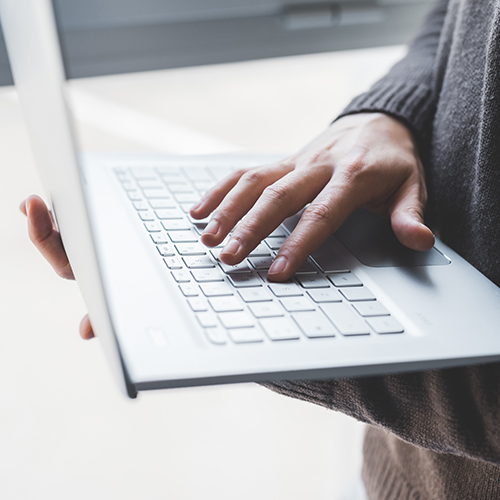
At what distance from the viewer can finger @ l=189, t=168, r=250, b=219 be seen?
0.49 metres

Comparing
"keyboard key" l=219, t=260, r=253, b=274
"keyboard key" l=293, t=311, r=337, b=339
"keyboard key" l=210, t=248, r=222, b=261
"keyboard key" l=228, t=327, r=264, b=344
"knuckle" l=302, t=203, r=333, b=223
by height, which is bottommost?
"keyboard key" l=210, t=248, r=222, b=261

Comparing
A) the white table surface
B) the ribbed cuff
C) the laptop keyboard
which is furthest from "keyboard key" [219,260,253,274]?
the white table surface

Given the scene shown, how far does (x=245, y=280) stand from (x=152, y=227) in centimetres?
12

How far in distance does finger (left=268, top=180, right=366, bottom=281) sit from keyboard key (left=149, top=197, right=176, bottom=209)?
0.15m

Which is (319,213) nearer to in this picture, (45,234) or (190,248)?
(190,248)

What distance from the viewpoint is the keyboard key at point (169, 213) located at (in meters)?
0.51

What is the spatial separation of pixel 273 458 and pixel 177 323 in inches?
31.4

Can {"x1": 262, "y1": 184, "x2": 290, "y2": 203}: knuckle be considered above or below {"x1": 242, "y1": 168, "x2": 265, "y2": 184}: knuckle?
above

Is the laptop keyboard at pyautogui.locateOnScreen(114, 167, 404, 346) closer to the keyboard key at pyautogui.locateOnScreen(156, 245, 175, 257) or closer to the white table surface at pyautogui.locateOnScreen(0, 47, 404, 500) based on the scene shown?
the keyboard key at pyautogui.locateOnScreen(156, 245, 175, 257)

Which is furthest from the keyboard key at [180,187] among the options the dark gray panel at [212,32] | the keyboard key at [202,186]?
the dark gray panel at [212,32]

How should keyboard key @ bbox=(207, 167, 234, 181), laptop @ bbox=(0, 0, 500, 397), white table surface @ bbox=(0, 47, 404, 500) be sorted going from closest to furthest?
laptop @ bbox=(0, 0, 500, 397), keyboard key @ bbox=(207, 167, 234, 181), white table surface @ bbox=(0, 47, 404, 500)

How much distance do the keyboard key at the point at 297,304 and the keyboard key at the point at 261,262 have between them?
49 mm

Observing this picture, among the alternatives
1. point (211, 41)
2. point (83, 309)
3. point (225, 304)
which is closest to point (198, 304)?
point (225, 304)

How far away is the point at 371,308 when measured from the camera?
374 mm
